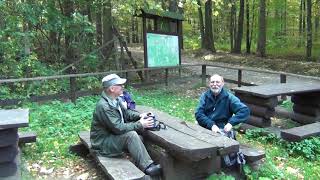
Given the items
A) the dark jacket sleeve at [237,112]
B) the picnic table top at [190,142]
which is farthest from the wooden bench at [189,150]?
the dark jacket sleeve at [237,112]

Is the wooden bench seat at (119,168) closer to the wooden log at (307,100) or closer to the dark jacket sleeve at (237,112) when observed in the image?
the dark jacket sleeve at (237,112)

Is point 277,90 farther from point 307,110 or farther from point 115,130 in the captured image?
point 115,130

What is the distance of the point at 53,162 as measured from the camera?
6102mm

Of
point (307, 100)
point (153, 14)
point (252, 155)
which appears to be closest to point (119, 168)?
point (252, 155)

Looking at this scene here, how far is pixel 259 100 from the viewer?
8391 millimetres

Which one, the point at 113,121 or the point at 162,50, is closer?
the point at 113,121

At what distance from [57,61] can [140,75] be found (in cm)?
310

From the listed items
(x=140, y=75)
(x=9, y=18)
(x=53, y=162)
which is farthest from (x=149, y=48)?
(x=53, y=162)

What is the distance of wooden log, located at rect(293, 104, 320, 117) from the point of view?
8.85m

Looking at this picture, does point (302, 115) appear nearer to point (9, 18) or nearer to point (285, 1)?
point (9, 18)

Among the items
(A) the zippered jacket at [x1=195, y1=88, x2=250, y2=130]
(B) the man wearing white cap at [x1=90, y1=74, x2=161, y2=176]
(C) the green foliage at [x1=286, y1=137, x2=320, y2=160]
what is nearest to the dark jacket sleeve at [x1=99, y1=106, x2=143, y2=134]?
(B) the man wearing white cap at [x1=90, y1=74, x2=161, y2=176]

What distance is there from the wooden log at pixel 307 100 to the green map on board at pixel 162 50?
214 inches

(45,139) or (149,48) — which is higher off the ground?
(149,48)

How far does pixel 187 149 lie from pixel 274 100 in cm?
426
